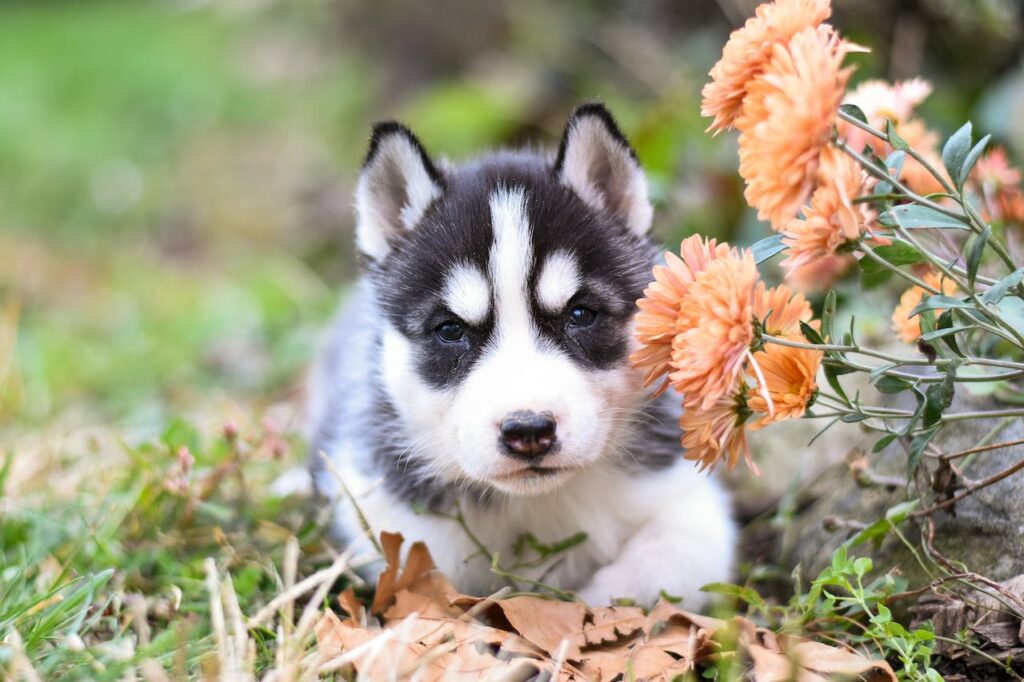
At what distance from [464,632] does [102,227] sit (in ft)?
24.5

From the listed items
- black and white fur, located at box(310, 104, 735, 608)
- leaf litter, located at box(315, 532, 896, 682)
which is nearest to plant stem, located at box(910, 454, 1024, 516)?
leaf litter, located at box(315, 532, 896, 682)

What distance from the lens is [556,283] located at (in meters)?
2.91

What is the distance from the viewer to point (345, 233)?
807 centimetres

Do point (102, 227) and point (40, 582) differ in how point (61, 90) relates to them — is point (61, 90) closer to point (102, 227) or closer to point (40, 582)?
point (102, 227)

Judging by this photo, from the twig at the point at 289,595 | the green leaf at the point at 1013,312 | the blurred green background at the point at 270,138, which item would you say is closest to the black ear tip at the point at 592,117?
the green leaf at the point at 1013,312

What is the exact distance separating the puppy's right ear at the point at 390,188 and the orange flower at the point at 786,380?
4.25 feet

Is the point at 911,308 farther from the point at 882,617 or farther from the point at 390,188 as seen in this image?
the point at 390,188

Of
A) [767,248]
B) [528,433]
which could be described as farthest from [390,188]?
[767,248]

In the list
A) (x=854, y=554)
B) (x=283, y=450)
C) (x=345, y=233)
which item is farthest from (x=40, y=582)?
(x=345, y=233)

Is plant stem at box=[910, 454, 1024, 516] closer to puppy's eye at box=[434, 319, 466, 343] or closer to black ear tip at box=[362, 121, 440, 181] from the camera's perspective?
puppy's eye at box=[434, 319, 466, 343]

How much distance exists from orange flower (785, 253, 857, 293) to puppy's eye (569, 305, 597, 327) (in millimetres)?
825

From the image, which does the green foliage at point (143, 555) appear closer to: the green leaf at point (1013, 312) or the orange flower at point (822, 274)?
the orange flower at point (822, 274)

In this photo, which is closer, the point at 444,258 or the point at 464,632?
the point at 464,632

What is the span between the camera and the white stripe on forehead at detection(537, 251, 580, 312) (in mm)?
2896
